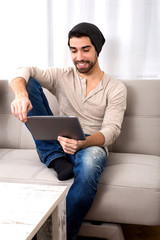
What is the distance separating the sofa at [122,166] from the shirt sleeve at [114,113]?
5.7 inches

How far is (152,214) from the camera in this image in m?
1.35

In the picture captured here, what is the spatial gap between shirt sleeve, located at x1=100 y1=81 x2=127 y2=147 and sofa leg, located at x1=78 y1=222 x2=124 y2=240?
41 cm

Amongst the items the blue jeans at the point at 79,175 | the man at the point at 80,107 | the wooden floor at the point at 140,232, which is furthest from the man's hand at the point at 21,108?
the wooden floor at the point at 140,232

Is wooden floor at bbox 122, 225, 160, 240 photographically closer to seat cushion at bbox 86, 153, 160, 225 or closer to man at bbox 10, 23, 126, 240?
seat cushion at bbox 86, 153, 160, 225

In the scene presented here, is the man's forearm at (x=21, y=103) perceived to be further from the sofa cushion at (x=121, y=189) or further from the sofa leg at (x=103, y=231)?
the sofa leg at (x=103, y=231)

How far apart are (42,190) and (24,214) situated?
169 mm

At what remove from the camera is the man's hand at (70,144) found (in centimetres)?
140

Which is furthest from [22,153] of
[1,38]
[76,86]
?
[1,38]

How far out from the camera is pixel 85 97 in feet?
5.82

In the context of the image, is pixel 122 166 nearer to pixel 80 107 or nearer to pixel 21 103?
pixel 80 107

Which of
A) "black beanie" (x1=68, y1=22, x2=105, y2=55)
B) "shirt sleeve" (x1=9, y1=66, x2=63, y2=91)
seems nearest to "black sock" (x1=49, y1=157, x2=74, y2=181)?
"shirt sleeve" (x1=9, y1=66, x2=63, y2=91)

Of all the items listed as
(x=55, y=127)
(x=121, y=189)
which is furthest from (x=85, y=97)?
(x=121, y=189)

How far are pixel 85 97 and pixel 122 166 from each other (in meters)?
0.47

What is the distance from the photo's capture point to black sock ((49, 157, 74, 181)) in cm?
140
